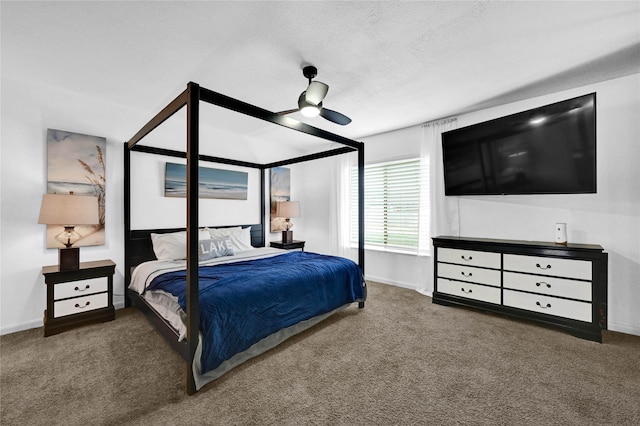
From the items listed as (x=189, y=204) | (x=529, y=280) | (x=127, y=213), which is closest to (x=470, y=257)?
(x=529, y=280)

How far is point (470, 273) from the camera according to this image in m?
3.35

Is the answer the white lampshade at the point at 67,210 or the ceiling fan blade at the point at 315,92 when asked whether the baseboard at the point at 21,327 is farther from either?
the ceiling fan blade at the point at 315,92

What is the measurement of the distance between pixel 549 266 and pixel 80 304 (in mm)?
4975

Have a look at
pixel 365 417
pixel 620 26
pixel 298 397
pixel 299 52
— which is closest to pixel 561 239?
pixel 620 26

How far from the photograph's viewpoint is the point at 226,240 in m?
3.72

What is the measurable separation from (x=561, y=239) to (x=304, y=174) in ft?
14.0

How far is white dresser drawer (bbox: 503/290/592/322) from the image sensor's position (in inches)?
104

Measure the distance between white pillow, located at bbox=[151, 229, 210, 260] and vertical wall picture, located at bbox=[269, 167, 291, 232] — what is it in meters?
1.87

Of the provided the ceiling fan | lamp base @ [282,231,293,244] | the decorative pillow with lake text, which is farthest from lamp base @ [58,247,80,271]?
lamp base @ [282,231,293,244]

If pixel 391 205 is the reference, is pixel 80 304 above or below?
below

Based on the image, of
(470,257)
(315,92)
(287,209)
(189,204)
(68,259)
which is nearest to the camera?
(189,204)

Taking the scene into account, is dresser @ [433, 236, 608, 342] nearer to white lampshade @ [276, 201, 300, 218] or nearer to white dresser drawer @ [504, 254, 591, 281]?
white dresser drawer @ [504, 254, 591, 281]

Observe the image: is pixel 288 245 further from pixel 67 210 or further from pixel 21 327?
pixel 21 327

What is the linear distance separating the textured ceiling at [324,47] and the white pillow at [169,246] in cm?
172
